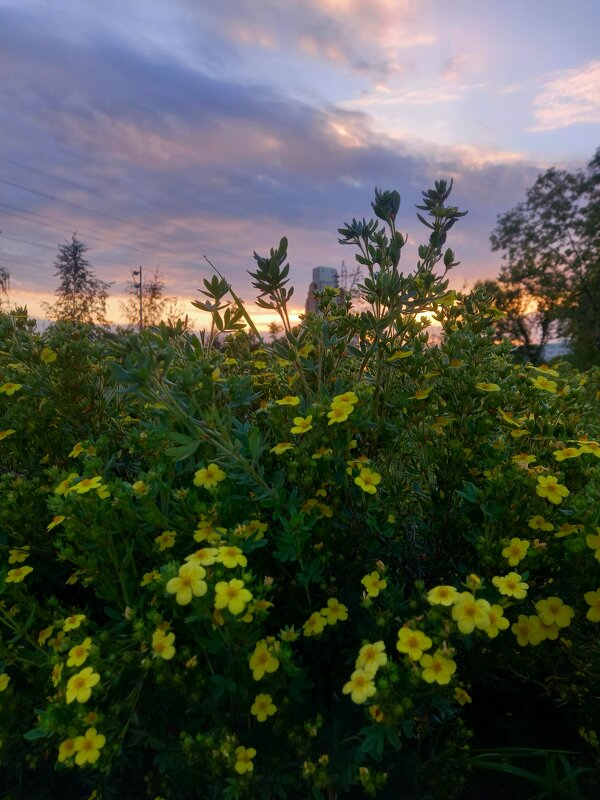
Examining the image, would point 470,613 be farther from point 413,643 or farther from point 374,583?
point 374,583

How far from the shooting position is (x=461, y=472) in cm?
190

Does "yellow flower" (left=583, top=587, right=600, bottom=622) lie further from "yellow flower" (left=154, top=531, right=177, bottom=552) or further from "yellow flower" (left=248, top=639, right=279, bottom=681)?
"yellow flower" (left=154, top=531, right=177, bottom=552)

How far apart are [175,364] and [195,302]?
1.81 feet

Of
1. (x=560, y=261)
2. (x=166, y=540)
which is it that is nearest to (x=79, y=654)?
(x=166, y=540)

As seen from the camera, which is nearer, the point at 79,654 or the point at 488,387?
the point at 79,654

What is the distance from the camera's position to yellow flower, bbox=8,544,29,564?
6.76 feet

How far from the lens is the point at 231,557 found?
141cm

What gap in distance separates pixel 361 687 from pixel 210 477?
0.74m

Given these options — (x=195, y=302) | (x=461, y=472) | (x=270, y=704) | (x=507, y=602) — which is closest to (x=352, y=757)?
(x=270, y=704)

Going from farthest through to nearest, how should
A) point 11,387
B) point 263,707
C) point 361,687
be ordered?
1. point 11,387
2. point 263,707
3. point 361,687

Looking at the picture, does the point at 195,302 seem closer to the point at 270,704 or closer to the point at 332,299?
the point at 332,299

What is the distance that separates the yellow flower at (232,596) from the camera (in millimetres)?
1294

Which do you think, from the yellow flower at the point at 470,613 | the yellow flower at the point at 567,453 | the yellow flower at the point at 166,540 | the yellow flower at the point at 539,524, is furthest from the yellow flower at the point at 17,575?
the yellow flower at the point at 567,453

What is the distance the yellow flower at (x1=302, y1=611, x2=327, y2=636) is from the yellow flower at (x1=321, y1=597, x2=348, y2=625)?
0.01m
